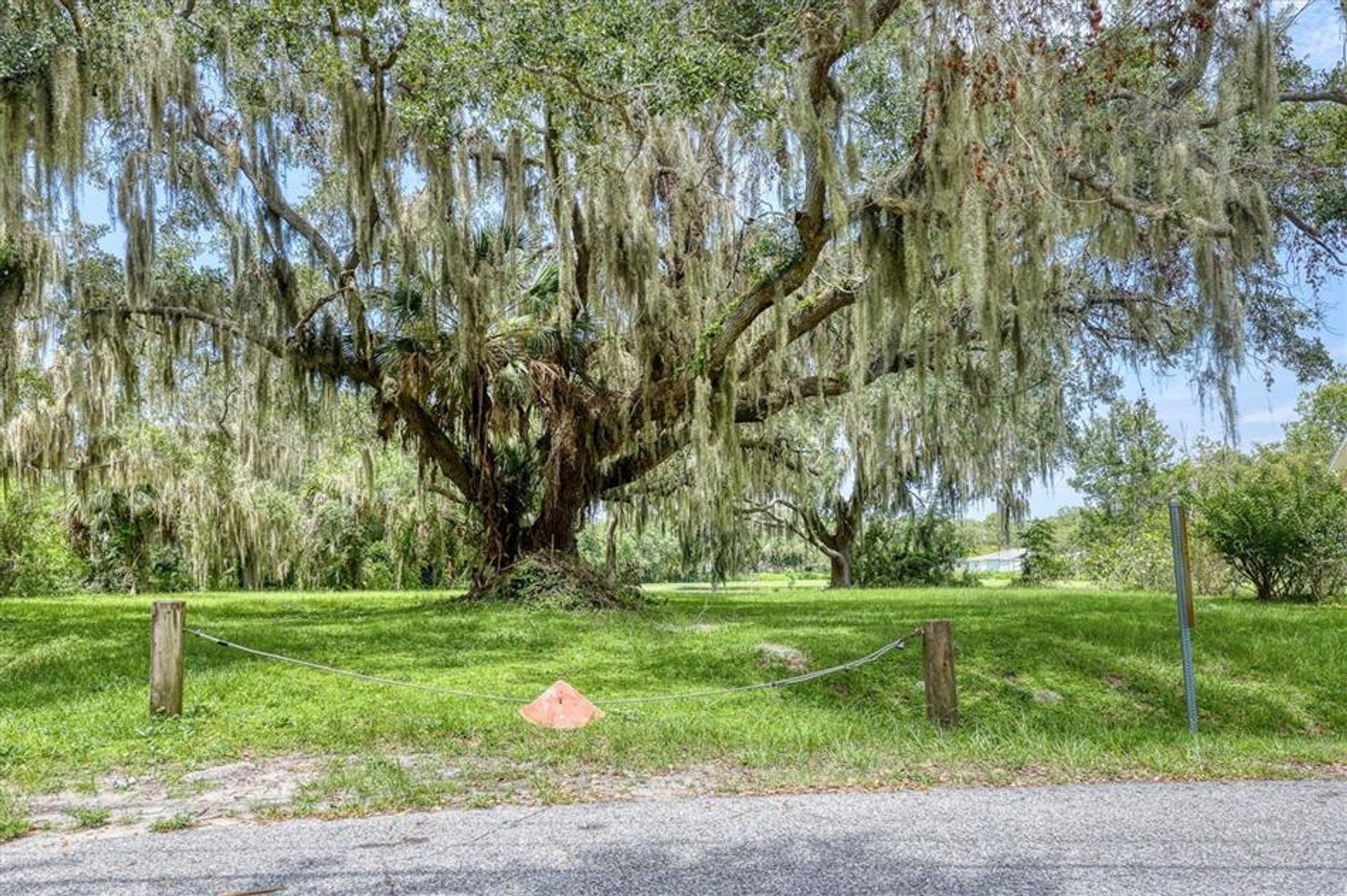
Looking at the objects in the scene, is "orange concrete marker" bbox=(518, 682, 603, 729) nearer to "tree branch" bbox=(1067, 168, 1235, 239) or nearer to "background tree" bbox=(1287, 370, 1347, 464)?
"tree branch" bbox=(1067, 168, 1235, 239)

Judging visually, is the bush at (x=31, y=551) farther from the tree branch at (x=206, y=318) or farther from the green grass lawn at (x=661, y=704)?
the tree branch at (x=206, y=318)

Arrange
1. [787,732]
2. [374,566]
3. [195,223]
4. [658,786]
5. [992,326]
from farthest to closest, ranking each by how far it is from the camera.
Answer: [374,566] < [195,223] < [992,326] < [787,732] < [658,786]

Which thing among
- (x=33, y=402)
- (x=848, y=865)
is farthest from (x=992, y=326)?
(x=33, y=402)

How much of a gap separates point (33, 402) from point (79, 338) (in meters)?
5.24

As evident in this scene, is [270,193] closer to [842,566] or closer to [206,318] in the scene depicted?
[206,318]

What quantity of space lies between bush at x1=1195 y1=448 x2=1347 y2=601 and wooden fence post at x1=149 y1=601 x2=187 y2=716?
41.9ft

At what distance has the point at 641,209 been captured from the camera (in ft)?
30.7

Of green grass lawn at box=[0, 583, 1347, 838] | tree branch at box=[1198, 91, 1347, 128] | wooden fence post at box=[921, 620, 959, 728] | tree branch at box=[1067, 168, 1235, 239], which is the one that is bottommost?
green grass lawn at box=[0, 583, 1347, 838]

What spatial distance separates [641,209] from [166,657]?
587cm

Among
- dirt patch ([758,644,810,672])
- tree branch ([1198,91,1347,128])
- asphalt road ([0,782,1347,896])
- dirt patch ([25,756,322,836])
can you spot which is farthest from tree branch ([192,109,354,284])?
tree branch ([1198,91,1347,128])

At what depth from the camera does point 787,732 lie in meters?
5.36

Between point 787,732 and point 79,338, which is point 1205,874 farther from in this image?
point 79,338

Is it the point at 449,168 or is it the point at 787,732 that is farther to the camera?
the point at 449,168

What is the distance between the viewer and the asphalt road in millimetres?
2812
